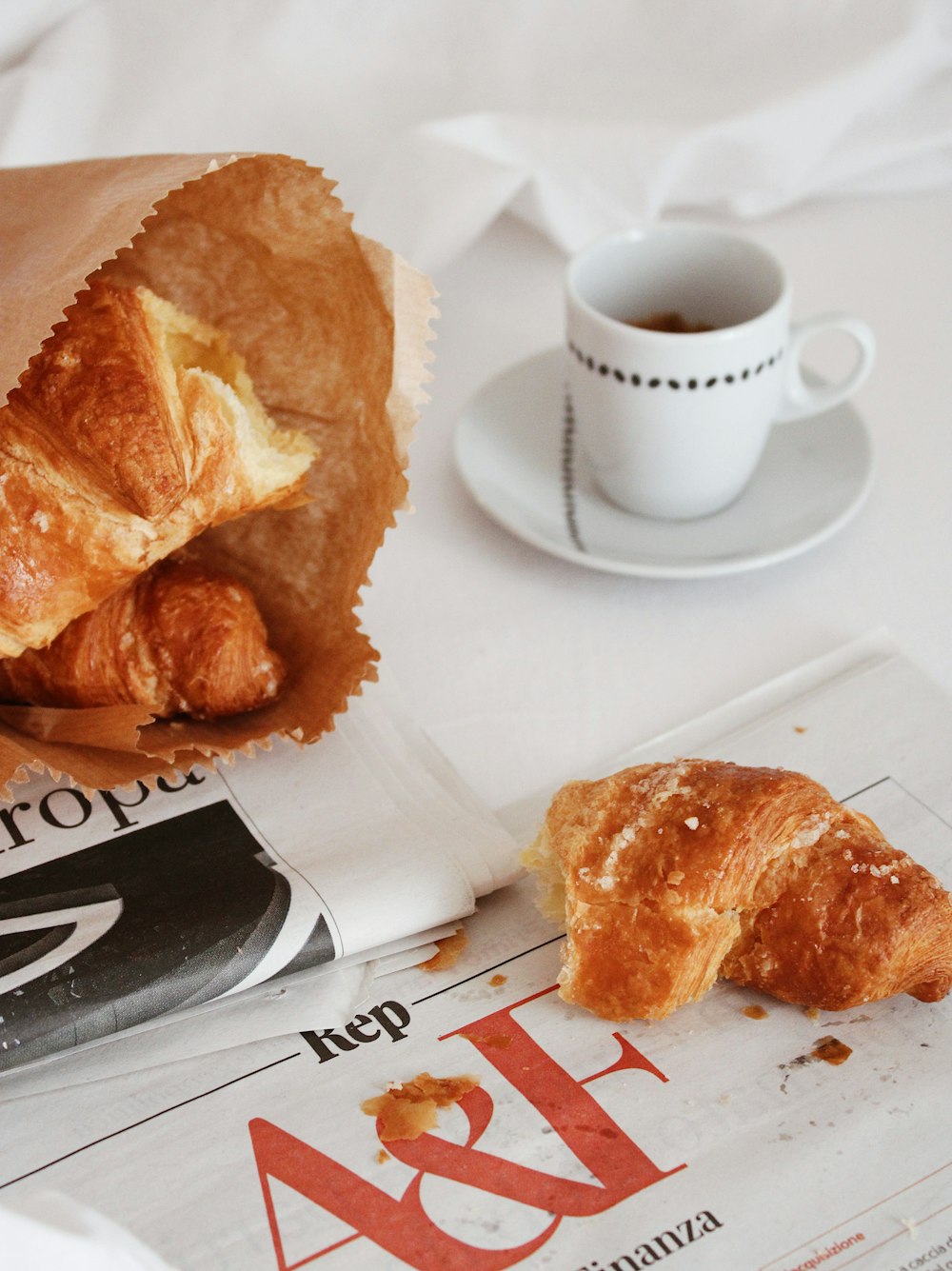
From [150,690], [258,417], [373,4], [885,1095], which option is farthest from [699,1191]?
[373,4]

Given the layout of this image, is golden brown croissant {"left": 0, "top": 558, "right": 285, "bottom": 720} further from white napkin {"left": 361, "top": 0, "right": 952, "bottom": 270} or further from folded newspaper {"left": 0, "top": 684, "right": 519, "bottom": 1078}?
white napkin {"left": 361, "top": 0, "right": 952, "bottom": 270}

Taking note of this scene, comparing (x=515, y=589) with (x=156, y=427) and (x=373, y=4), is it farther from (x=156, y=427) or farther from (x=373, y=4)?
(x=373, y=4)

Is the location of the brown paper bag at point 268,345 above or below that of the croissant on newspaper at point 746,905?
above

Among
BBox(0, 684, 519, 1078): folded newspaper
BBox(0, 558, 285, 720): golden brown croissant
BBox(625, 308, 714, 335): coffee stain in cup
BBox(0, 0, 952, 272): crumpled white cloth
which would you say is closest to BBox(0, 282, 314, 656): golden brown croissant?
BBox(0, 558, 285, 720): golden brown croissant

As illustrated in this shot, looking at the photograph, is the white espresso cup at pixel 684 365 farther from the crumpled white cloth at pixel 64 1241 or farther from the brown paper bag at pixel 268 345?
the crumpled white cloth at pixel 64 1241

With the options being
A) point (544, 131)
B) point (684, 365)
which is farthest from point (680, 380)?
point (544, 131)

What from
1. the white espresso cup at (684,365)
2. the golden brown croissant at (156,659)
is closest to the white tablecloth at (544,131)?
the white espresso cup at (684,365)
